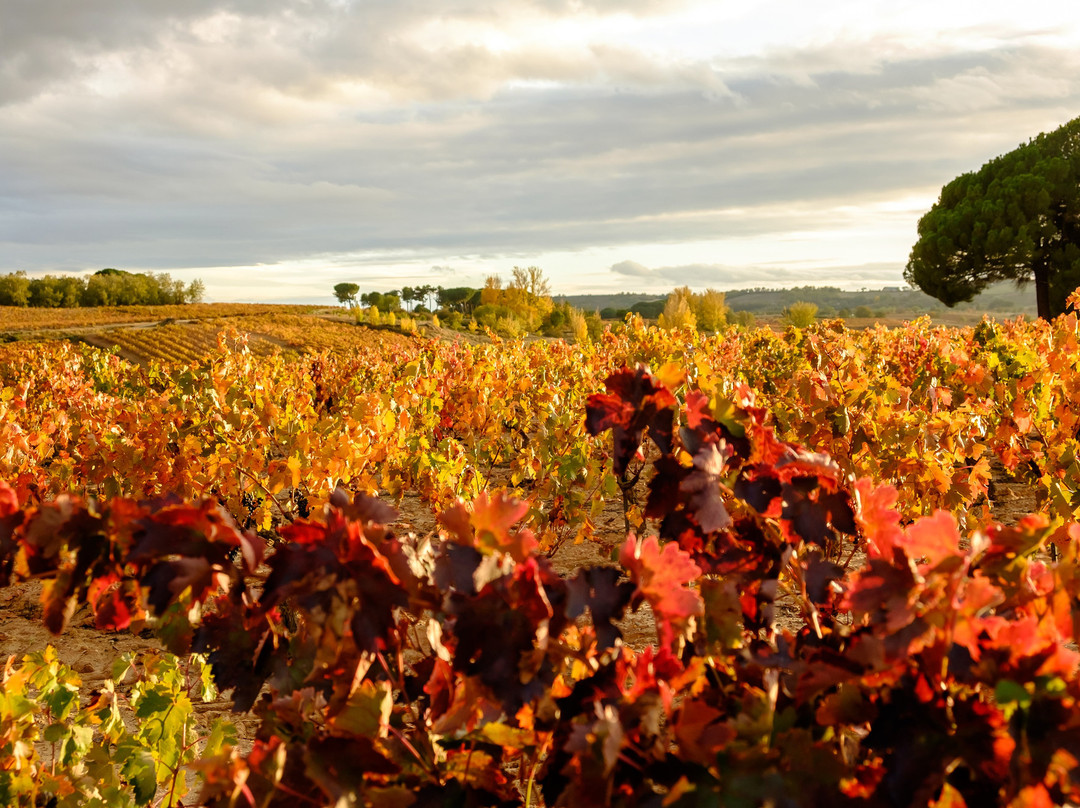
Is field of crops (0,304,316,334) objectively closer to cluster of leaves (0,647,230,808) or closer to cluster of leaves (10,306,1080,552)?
cluster of leaves (10,306,1080,552)

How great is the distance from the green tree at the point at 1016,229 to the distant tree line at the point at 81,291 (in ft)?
184

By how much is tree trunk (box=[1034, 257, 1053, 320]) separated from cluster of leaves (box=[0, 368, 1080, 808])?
116 feet

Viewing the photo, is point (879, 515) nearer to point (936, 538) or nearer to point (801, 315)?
point (936, 538)

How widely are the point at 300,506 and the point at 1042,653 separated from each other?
4.72 metres

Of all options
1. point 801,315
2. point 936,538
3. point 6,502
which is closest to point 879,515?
point 936,538

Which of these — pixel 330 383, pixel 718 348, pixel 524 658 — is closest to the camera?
pixel 524 658

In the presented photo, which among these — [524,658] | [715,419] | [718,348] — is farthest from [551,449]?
[718,348]

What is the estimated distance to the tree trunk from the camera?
30.8m

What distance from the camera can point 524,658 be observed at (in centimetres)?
99

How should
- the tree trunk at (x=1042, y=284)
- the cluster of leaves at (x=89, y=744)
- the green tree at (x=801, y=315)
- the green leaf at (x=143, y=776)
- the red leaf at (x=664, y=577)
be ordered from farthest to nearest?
the tree trunk at (x=1042, y=284) < the green tree at (x=801, y=315) < the green leaf at (x=143, y=776) < the cluster of leaves at (x=89, y=744) < the red leaf at (x=664, y=577)

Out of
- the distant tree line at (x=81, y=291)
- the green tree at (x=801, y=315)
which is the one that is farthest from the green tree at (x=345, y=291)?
the green tree at (x=801, y=315)

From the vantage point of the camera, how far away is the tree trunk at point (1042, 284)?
101ft

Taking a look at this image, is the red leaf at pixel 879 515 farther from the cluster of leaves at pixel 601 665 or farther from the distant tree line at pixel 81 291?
the distant tree line at pixel 81 291

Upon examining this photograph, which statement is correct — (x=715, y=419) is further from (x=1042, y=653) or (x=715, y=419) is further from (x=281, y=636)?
(x=281, y=636)
